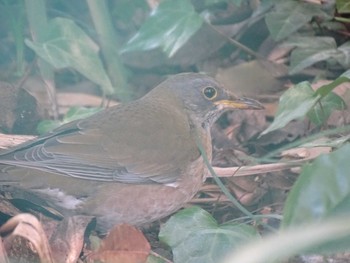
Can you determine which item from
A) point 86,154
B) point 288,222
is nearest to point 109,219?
point 86,154

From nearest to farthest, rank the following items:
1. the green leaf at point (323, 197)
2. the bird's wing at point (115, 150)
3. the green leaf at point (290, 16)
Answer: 1. the green leaf at point (323, 197)
2. the bird's wing at point (115, 150)
3. the green leaf at point (290, 16)

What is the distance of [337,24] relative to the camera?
4.36m

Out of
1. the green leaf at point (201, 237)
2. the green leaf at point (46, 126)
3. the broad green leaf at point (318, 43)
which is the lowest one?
the green leaf at point (46, 126)

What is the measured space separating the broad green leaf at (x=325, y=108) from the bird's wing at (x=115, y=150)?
61cm

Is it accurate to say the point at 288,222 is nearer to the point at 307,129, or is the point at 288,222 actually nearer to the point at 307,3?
the point at 307,129

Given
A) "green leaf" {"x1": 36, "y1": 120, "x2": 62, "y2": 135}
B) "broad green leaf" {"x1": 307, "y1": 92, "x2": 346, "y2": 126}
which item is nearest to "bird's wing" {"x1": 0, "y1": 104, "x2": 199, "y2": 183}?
"green leaf" {"x1": 36, "y1": 120, "x2": 62, "y2": 135}

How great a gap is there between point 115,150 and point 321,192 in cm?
157

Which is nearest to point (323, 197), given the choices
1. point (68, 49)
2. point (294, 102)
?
point (294, 102)

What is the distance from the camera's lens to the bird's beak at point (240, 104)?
4074 millimetres

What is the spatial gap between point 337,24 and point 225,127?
90 centimetres

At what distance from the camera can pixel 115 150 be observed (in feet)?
11.7

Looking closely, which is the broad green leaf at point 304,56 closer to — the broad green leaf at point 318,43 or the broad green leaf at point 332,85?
the broad green leaf at point 318,43

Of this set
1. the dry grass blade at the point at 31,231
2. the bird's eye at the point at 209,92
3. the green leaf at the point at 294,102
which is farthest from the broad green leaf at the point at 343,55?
the dry grass blade at the point at 31,231

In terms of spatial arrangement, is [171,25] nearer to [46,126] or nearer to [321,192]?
[46,126]
